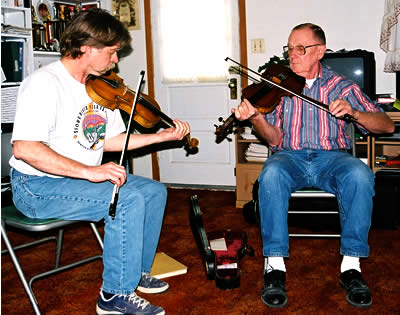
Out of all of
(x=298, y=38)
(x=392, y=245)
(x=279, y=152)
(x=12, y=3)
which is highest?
(x=12, y=3)

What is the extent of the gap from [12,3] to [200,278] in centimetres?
229

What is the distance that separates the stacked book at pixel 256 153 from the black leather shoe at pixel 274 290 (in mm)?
1498

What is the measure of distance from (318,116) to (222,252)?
0.78 metres

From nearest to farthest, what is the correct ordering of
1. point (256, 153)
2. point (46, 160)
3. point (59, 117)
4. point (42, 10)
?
point (46, 160) → point (59, 117) → point (256, 153) → point (42, 10)

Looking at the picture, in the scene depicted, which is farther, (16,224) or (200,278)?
(200,278)

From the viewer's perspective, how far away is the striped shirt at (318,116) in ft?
7.42

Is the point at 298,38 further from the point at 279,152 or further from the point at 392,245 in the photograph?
the point at 392,245

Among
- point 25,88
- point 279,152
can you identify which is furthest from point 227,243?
point 25,88

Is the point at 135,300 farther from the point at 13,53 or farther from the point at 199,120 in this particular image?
the point at 199,120

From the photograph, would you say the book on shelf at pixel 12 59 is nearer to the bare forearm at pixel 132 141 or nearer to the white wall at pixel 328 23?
the bare forearm at pixel 132 141

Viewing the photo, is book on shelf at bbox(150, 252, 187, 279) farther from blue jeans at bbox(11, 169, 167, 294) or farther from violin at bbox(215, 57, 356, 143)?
violin at bbox(215, 57, 356, 143)

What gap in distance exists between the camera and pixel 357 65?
10.3ft

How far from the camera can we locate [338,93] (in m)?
2.27

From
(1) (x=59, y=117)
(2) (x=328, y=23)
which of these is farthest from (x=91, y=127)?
(2) (x=328, y=23)
